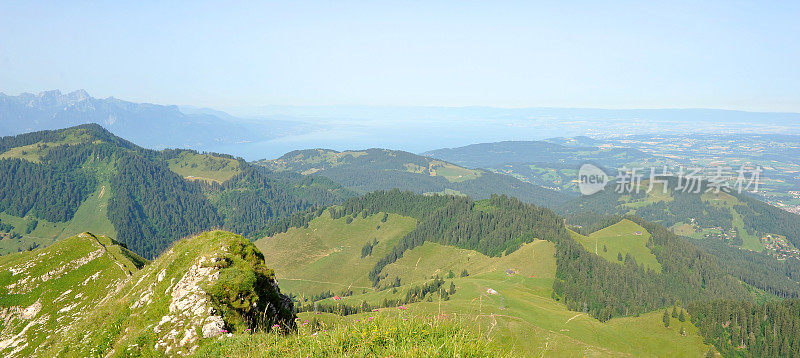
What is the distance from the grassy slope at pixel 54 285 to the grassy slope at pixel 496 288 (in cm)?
3143

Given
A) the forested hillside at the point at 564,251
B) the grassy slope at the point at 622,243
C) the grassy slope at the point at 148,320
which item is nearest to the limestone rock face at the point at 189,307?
the grassy slope at the point at 148,320

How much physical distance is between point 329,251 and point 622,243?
406 feet

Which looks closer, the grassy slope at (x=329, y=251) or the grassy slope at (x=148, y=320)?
the grassy slope at (x=148, y=320)

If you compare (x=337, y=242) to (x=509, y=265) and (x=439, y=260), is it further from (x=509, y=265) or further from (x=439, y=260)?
(x=509, y=265)

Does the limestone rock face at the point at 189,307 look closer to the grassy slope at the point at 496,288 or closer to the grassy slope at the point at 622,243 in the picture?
the grassy slope at the point at 496,288

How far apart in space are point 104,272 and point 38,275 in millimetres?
7786

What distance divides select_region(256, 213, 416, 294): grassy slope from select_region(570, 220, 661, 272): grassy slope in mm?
77464

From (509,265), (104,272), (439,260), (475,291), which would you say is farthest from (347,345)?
(439,260)

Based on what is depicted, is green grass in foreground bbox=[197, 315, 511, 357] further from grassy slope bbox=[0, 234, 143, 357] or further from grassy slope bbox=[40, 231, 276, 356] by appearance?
grassy slope bbox=[0, 234, 143, 357]

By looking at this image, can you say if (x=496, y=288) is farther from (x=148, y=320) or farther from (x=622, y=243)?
(x=148, y=320)

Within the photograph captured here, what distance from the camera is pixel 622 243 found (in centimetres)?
Answer: 14338

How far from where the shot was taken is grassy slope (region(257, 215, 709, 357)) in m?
56.7

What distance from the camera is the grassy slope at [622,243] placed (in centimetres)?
13438

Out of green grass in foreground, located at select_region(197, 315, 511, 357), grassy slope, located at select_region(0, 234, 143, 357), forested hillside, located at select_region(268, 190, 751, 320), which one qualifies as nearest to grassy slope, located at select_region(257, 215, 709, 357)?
green grass in foreground, located at select_region(197, 315, 511, 357)
